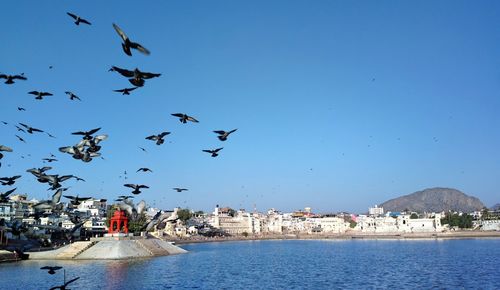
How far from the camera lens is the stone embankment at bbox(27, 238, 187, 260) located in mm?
72688

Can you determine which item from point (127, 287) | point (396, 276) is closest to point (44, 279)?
point (127, 287)

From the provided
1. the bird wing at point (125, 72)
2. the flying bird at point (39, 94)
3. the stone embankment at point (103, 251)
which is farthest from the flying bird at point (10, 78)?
the stone embankment at point (103, 251)

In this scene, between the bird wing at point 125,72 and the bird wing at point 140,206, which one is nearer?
the bird wing at point 125,72

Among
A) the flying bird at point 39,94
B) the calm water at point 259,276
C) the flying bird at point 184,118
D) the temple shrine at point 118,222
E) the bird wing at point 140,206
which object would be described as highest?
the flying bird at point 39,94

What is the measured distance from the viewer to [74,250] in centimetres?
7456

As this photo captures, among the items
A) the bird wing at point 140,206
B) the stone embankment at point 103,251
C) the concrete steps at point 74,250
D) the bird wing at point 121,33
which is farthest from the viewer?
the concrete steps at point 74,250

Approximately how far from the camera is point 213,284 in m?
44.3

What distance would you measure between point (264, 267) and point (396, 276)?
18847 millimetres

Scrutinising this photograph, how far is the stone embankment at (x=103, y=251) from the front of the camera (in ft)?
238

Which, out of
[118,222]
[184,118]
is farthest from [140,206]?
[118,222]

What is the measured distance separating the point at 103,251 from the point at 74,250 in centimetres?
481

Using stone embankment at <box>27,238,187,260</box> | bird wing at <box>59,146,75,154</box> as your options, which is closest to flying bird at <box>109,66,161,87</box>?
bird wing at <box>59,146,75,154</box>

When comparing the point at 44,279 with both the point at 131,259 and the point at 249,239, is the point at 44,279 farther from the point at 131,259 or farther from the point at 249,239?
the point at 249,239

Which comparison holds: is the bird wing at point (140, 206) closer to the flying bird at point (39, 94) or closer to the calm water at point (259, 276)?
the flying bird at point (39, 94)
